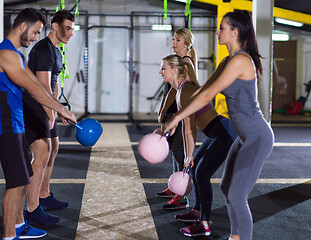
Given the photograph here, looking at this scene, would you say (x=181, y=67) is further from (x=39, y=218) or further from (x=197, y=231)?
(x=39, y=218)

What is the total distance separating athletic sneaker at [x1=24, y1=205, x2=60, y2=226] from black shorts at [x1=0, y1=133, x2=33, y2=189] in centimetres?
66

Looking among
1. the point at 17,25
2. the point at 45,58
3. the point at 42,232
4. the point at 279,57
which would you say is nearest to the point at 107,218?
the point at 42,232

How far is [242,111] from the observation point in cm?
219

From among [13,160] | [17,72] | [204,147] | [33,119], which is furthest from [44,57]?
[204,147]

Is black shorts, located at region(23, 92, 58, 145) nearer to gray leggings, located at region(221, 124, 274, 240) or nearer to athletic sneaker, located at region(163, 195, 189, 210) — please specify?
athletic sneaker, located at region(163, 195, 189, 210)

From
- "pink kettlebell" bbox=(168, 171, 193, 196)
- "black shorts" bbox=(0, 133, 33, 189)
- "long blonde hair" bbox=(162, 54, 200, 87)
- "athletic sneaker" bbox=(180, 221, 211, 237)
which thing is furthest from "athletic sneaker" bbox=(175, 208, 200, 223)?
"black shorts" bbox=(0, 133, 33, 189)

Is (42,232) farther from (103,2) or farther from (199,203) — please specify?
(103,2)

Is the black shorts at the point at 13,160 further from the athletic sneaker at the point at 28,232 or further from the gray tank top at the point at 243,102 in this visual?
the gray tank top at the point at 243,102

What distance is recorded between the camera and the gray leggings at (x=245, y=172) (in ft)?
7.14

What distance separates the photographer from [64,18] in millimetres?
3361

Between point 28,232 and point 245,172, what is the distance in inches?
59.9

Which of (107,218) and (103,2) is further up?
(103,2)

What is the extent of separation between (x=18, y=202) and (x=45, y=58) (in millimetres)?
1119

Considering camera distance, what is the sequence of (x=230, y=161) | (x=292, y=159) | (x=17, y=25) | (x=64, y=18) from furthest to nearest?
(x=292, y=159) < (x=64, y=18) < (x=17, y=25) < (x=230, y=161)
